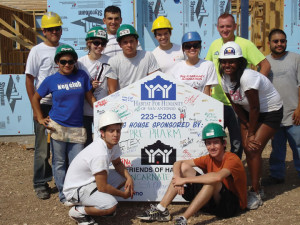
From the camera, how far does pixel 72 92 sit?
4691mm

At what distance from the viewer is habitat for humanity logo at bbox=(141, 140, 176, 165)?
4719 mm

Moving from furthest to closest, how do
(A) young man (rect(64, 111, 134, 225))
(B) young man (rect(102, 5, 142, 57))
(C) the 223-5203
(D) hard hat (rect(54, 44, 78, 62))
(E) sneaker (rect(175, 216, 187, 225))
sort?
(B) young man (rect(102, 5, 142, 57)), (C) the 223-5203, (D) hard hat (rect(54, 44, 78, 62)), (A) young man (rect(64, 111, 134, 225)), (E) sneaker (rect(175, 216, 187, 225))

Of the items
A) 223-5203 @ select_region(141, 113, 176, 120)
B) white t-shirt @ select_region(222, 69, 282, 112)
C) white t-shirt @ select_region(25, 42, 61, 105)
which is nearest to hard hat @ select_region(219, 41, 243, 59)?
white t-shirt @ select_region(222, 69, 282, 112)

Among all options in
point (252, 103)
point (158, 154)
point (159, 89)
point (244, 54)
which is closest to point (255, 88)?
point (252, 103)

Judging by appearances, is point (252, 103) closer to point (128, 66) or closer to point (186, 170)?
point (186, 170)

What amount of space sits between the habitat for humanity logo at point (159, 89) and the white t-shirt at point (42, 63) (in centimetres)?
124

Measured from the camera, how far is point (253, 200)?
4539 millimetres

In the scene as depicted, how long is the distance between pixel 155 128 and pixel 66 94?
114 centimetres

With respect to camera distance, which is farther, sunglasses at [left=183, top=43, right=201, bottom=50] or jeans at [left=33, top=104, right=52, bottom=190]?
jeans at [left=33, top=104, right=52, bottom=190]

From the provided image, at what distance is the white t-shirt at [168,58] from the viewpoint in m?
5.27

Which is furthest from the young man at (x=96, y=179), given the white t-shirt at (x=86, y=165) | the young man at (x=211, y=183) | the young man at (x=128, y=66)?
the young man at (x=128, y=66)

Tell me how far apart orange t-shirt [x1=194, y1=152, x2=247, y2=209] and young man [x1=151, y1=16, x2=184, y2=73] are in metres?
1.49

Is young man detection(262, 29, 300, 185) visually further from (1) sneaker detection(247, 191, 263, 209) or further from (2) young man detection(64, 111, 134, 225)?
(2) young man detection(64, 111, 134, 225)

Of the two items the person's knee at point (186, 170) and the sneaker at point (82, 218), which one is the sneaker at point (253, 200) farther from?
the sneaker at point (82, 218)
